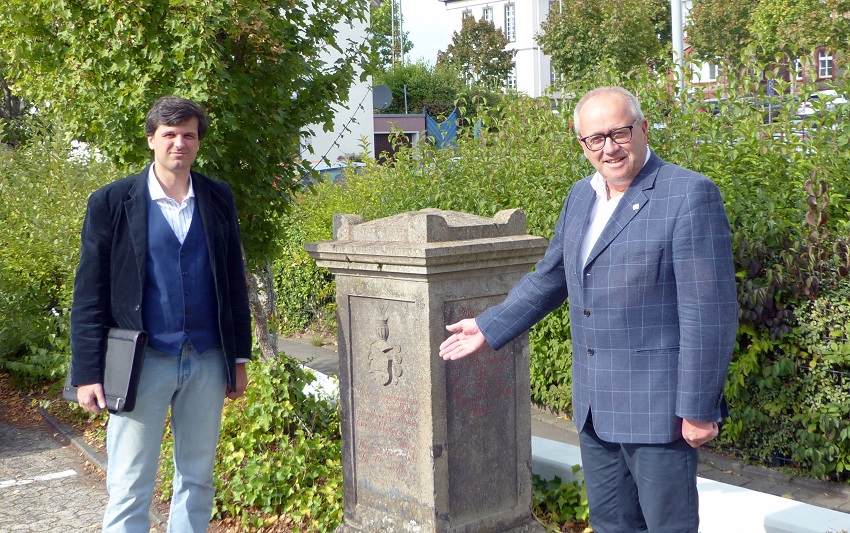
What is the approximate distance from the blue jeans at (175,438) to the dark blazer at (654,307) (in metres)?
1.44

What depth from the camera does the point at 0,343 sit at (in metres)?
7.52

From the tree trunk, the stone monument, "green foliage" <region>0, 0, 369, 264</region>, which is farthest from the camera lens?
the tree trunk

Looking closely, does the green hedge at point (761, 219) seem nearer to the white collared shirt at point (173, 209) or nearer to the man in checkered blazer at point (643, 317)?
the white collared shirt at point (173, 209)

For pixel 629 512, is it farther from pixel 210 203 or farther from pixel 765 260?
pixel 765 260

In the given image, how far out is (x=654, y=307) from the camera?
2.65 metres

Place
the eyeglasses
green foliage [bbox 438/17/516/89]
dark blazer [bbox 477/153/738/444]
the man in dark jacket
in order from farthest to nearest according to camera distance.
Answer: green foliage [bbox 438/17/516/89], the man in dark jacket, the eyeglasses, dark blazer [bbox 477/153/738/444]

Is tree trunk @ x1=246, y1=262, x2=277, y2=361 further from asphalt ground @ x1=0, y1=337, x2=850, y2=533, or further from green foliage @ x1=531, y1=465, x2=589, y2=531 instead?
green foliage @ x1=531, y1=465, x2=589, y2=531

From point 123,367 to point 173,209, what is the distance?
2.04 ft

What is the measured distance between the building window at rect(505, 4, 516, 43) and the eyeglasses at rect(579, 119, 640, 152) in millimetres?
72061

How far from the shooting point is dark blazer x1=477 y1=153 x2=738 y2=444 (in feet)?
8.32

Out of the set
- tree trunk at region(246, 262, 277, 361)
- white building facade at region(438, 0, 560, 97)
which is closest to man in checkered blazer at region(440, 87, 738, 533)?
tree trunk at region(246, 262, 277, 361)

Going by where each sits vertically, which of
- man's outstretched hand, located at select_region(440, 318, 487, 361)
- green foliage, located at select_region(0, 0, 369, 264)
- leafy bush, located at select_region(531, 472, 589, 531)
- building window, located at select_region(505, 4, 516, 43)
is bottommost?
leafy bush, located at select_region(531, 472, 589, 531)

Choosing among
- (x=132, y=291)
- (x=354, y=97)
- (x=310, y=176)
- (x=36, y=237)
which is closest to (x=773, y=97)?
(x=310, y=176)

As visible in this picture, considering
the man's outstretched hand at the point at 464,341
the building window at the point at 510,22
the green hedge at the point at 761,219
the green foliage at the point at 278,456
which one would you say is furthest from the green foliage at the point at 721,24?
the building window at the point at 510,22
